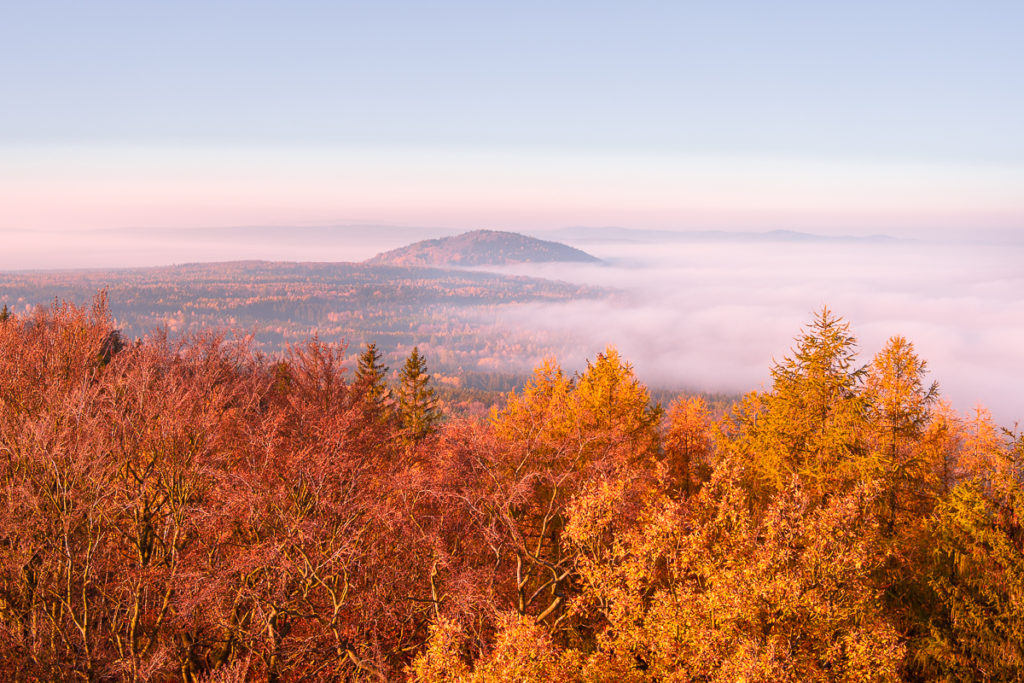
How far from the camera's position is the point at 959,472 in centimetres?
2780

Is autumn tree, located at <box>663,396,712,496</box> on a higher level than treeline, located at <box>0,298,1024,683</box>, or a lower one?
lower

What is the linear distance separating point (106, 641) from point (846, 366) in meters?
27.3

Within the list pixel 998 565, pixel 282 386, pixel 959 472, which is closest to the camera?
pixel 998 565

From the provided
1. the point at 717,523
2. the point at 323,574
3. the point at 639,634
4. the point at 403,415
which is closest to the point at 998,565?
the point at 717,523

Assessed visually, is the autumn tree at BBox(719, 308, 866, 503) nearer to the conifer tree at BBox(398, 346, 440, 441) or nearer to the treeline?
the treeline

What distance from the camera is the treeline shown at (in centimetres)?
1215

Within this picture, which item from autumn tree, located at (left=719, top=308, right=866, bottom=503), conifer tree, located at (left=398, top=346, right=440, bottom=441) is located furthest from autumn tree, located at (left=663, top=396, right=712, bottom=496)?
conifer tree, located at (left=398, top=346, right=440, bottom=441)

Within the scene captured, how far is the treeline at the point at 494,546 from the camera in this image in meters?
12.1

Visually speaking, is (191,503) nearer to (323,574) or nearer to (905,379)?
(323,574)

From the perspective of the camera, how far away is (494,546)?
68.0 feet

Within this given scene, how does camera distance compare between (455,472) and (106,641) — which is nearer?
(106,641)

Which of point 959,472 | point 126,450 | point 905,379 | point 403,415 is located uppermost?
point 905,379

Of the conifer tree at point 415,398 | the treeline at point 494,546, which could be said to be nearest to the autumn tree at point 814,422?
the treeline at point 494,546

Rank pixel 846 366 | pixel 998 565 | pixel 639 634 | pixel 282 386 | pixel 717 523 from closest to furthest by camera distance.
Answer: pixel 639 634, pixel 717 523, pixel 998 565, pixel 846 366, pixel 282 386
